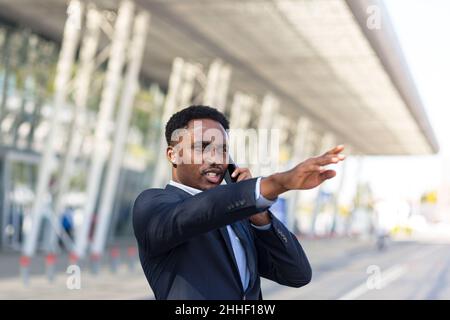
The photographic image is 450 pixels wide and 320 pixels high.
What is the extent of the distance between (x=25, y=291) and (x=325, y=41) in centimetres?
A: 1420

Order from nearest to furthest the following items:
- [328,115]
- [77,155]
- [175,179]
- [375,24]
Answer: [175,179]
[375,24]
[77,155]
[328,115]

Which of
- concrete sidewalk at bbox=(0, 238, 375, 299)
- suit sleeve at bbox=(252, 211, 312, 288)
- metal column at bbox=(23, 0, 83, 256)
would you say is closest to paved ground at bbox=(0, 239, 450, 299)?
concrete sidewalk at bbox=(0, 238, 375, 299)

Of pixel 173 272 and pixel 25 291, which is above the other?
pixel 173 272

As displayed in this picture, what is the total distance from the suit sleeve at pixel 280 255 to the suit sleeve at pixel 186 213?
323 mm

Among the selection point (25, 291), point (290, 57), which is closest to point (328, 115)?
point (290, 57)

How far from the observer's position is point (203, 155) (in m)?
2.32

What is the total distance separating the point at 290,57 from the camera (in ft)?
92.8

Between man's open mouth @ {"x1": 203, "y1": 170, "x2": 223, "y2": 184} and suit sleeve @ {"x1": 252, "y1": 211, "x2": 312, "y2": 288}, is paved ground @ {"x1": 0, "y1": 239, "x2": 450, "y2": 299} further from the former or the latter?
man's open mouth @ {"x1": 203, "y1": 170, "x2": 223, "y2": 184}

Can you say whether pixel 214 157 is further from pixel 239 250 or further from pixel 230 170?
pixel 239 250

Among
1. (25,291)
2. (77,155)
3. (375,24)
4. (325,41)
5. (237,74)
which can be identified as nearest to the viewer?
(25,291)

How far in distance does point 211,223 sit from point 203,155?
0.39 metres

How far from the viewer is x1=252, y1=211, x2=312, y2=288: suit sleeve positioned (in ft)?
7.73

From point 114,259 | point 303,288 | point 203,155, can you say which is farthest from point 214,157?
point 114,259
